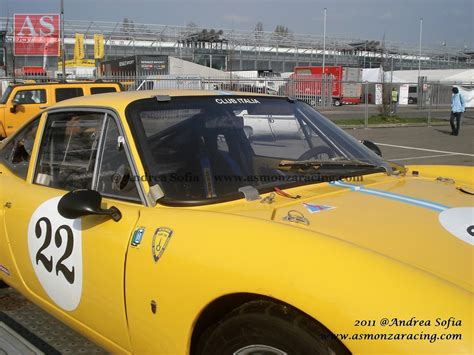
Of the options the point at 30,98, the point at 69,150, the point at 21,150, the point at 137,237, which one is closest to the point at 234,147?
the point at 137,237

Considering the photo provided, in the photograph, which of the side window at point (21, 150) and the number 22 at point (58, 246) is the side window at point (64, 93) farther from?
the number 22 at point (58, 246)

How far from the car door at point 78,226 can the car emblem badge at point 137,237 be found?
0.04 m

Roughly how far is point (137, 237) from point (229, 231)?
0.49 m

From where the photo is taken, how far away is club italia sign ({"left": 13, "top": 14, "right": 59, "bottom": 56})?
3061cm

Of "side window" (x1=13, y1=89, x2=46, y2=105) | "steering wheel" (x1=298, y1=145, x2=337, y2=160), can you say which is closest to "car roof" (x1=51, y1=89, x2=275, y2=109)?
"steering wheel" (x1=298, y1=145, x2=337, y2=160)

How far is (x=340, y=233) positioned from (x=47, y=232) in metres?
1.62

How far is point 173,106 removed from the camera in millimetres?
2742

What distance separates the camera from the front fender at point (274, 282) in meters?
1.46

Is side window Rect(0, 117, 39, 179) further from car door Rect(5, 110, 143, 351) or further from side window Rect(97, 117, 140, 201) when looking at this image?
side window Rect(97, 117, 140, 201)

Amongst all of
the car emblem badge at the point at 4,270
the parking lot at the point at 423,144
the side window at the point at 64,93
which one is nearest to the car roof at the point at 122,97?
the car emblem badge at the point at 4,270

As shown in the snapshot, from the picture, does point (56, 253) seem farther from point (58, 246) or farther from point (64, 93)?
point (64, 93)

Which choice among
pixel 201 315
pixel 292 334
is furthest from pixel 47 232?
pixel 292 334

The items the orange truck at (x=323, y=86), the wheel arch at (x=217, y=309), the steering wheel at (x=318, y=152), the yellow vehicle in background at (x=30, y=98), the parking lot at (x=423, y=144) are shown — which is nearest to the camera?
the wheel arch at (x=217, y=309)

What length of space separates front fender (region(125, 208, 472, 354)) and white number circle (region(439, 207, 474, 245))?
1.74 feet
